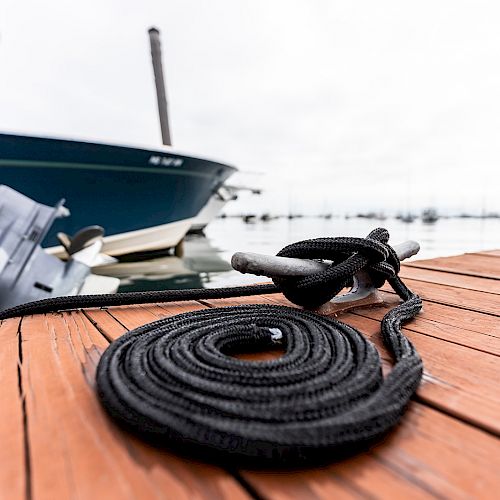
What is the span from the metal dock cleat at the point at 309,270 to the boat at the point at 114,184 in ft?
18.3

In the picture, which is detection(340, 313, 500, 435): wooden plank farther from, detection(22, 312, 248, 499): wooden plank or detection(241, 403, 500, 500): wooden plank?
detection(22, 312, 248, 499): wooden plank

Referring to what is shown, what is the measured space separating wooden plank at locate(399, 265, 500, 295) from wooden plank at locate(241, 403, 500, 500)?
3.62 feet

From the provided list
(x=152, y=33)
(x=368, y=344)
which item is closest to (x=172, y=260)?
(x=152, y=33)

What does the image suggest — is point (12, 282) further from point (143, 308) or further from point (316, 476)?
point (316, 476)

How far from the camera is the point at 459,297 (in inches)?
55.2

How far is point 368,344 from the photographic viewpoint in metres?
0.80

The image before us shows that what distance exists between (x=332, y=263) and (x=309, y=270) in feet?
0.27

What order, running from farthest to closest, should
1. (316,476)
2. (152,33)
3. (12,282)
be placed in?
(152,33) < (12,282) < (316,476)

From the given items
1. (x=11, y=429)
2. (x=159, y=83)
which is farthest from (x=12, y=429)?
(x=159, y=83)

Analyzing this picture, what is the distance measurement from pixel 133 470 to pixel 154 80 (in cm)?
1203

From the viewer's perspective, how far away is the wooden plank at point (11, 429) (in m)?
0.48

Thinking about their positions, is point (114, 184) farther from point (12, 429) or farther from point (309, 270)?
point (12, 429)

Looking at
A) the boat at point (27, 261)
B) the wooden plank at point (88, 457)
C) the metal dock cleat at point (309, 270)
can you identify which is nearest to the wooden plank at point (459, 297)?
the metal dock cleat at point (309, 270)

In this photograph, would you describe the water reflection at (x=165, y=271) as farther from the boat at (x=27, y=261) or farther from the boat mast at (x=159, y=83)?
the boat mast at (x=159, y=83)
